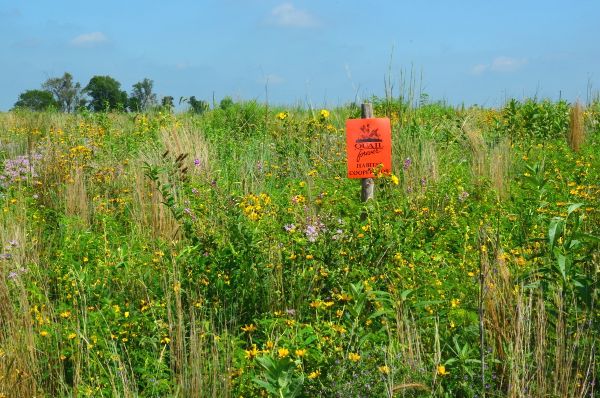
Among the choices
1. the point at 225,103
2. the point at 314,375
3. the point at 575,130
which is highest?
the point at 225,103

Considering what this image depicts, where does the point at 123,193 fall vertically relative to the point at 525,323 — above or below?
above

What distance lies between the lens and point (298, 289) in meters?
3.76

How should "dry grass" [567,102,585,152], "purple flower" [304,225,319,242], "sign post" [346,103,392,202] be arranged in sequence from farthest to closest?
"dry grass" [567,102,585,152]
"sign post" [346,103,392,202]
"purple flower" [304,225,319,242]

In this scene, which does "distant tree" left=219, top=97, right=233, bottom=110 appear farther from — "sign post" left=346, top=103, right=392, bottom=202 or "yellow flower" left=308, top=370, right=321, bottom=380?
"yellow flower" left=308, top=370, right=321, bottom=380

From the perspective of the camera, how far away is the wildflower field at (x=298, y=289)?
2781mm

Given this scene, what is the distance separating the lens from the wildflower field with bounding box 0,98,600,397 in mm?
2781

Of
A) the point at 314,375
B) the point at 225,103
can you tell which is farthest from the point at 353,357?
the point at 225,103

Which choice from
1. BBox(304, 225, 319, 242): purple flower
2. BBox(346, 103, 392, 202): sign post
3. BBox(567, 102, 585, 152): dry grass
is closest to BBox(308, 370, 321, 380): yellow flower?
BBox(304, 225, 319, 242): purple flower

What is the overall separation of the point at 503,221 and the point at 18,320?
3.55m

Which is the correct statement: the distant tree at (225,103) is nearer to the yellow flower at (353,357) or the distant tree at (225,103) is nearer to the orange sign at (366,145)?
the orange sign at (366,145)

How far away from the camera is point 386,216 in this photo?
4.60 metres

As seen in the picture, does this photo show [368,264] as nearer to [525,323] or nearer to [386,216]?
[386,216]

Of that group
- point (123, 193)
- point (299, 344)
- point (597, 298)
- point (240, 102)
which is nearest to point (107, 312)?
point (299, 344)

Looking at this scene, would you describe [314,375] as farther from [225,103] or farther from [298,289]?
[225,103]
